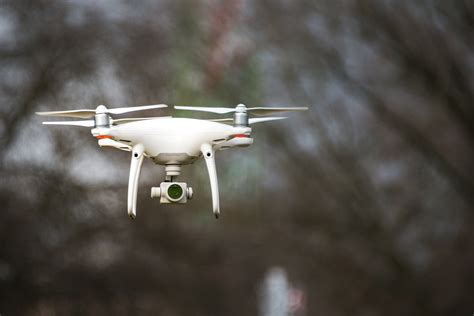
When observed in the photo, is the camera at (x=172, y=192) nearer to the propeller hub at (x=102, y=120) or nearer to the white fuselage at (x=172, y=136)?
the white fuselage at (x=172, y=136)

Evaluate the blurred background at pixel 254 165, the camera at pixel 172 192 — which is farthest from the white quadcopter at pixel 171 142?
the blurred background at pixel 254 165

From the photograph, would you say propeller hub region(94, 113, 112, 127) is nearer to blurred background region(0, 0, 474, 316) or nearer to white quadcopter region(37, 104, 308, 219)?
white quadcopter region(37, 104, 308, 219)

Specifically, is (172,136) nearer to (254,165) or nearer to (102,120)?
(102,120)

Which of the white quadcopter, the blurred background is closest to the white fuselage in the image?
the white quadcopter

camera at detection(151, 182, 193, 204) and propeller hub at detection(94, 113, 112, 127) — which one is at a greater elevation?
propeller hub at detection(94, 113, 112, 127)

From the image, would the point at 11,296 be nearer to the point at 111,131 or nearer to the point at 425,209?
the point at 425,209

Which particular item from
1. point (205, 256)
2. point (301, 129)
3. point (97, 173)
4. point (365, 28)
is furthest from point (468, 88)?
point (97, 173)
